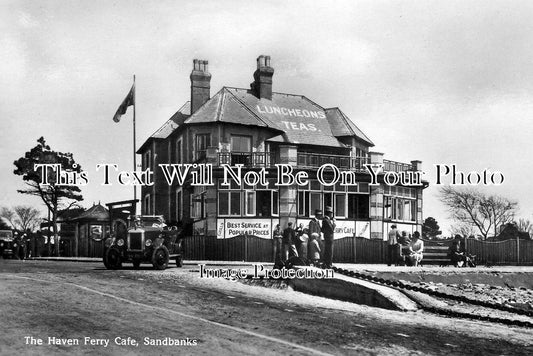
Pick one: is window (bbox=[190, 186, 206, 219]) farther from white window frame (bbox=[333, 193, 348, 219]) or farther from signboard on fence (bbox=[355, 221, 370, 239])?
signboard on fence (bbox=[355, 221, 370, 239])

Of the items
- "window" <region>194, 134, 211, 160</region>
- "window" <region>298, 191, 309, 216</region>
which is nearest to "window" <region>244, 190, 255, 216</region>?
"window" <region>298, 191, 309, 216</region>

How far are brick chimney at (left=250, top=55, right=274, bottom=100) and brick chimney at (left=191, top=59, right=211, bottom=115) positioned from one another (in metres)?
3.08

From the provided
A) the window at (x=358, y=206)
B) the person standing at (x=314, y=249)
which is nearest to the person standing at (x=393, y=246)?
the person standing at (x=314, y=249)

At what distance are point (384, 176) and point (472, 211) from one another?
24.8 metres

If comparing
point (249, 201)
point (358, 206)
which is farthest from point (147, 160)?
point (358, 206)

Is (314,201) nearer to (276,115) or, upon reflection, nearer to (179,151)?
(276,115)

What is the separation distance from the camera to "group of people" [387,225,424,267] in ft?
77.2

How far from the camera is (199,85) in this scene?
40.2 meters

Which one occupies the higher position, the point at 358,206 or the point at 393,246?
the point at 358,206

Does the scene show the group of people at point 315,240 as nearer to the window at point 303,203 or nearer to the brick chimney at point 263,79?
the window at point 303,203

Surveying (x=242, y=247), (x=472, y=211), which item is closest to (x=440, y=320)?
(x=242, y=247)

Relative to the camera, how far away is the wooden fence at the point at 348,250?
92.4 ft

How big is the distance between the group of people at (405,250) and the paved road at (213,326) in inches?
399

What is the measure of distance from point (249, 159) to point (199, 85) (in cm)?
723
